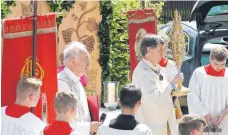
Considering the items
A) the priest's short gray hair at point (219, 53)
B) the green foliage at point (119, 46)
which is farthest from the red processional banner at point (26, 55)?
the green foliage at point (119, 46)

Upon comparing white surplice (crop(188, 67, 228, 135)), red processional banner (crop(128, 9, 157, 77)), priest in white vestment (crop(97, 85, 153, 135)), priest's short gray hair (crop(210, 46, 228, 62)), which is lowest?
white surplice (crop(188, 67, 228, 135))

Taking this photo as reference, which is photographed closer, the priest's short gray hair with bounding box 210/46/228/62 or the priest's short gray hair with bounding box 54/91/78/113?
the priest's short gray hair with bounding box 54/91/78/113

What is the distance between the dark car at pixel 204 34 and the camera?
874 cm

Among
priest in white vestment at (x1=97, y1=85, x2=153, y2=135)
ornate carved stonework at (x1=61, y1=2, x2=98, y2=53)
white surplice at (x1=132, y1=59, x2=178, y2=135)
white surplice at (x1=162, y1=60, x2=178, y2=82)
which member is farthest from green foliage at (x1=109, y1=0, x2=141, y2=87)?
priest in white vestment at (x1=97, y1=85, x2=153, y2=135)

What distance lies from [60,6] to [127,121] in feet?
18.5

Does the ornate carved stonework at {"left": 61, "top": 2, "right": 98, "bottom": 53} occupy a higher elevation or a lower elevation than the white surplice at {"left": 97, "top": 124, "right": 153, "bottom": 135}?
higher

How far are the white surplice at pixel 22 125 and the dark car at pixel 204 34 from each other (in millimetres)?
4382

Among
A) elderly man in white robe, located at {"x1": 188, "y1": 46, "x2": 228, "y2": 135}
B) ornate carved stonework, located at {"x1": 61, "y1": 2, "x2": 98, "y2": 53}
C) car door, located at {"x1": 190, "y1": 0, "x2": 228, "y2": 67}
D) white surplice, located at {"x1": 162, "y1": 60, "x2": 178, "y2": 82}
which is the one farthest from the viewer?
ornate carved stonework, located at {"x1": 61, "y1": 2, "x2": 98, "y2": 53}

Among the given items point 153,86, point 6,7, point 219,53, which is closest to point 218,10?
point 6,7

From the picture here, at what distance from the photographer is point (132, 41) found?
708 cm

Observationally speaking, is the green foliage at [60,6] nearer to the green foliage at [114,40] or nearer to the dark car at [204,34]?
the green foliage at [114,40]

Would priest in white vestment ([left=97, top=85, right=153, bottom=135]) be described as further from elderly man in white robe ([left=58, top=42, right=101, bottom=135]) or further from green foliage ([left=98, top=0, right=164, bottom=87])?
green foliage ([left=98, top=0, right=164, bottom=87])

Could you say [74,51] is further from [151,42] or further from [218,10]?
[218,10]

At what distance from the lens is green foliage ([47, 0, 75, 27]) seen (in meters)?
9.52
